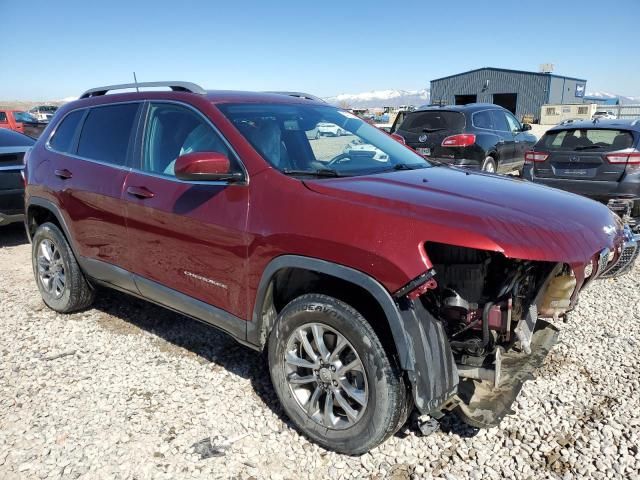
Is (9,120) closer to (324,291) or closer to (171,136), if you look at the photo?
(171,136)

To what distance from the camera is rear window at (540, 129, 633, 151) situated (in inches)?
263

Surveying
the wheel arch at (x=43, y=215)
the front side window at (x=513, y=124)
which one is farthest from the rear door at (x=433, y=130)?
the wheel arch at (x=43, y=215)

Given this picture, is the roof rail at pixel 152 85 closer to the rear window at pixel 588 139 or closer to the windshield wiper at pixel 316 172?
the windshield wiper at pixel 316 172

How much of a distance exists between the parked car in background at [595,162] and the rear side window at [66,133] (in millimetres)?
6005

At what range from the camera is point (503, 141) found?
10.0 metres

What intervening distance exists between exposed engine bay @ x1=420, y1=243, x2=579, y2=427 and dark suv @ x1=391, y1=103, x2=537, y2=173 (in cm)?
651

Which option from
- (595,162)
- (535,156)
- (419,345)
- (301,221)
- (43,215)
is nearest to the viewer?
(419,345)

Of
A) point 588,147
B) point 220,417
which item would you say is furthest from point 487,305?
point 588,147

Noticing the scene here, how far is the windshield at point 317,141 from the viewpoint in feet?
10.1

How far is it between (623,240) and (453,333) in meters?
1.16

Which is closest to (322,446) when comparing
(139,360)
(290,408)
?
(290,408)

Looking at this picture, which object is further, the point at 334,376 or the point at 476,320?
the point at 334,376

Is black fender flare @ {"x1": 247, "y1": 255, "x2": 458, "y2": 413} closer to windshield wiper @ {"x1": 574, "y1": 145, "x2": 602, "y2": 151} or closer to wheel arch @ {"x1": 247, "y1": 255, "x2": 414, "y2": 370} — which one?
wheel arch @ {"x1": 247, "y1": 255, "x2": 414, "y2": 370}

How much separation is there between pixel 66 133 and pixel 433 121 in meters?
6.96
